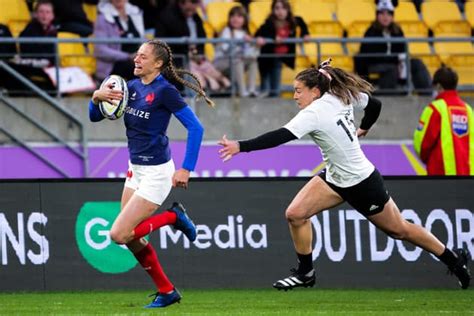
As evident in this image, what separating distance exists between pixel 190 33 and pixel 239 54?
0.80m

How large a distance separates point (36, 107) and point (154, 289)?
13.8ft

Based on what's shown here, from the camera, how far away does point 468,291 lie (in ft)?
39.4

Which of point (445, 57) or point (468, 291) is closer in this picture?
point (468, 291)

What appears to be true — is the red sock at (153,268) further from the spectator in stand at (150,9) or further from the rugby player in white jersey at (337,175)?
the spectator in stand at (150,9)

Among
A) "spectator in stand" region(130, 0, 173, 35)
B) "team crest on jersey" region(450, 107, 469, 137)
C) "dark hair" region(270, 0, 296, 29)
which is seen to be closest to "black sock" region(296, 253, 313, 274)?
"team crest on jersey" region(450, 107, 469, 137)

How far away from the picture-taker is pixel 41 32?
1580cm

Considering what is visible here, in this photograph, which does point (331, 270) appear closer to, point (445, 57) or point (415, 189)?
point (415, 189)

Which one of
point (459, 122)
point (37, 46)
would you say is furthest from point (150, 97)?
point (37, 46)

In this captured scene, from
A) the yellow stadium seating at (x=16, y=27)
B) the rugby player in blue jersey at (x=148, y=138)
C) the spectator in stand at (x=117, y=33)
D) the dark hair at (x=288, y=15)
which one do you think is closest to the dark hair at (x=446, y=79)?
the dark hair at (x=288, y=15)

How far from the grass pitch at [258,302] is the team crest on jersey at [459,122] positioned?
2443 mm

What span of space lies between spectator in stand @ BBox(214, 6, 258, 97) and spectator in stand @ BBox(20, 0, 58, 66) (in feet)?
7.07

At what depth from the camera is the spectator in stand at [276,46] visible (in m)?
16.4

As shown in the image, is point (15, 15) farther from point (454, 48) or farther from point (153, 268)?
point (153, 268)

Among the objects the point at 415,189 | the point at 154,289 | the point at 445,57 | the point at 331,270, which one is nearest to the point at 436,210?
the point at 415,189
